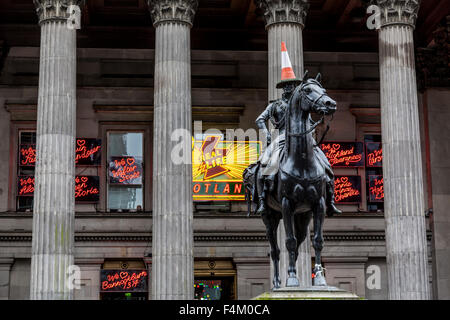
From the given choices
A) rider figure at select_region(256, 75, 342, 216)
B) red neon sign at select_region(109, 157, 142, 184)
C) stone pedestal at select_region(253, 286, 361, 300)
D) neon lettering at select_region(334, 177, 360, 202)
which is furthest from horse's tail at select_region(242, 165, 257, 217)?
neon lettering at select_region(334, 177, 360, 202)

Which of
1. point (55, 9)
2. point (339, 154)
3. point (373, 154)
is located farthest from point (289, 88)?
point (373, 154)

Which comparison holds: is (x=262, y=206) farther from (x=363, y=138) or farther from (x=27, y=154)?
(x=363, y=138)

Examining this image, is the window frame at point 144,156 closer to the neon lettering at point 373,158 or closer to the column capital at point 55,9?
the column capital at point 55,9

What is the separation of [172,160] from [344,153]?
1231cm

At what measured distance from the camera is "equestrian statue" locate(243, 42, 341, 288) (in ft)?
51.1

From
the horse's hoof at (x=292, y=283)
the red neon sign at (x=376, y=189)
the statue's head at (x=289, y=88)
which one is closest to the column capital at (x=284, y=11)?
the red neon sign at (x=376, y=189)

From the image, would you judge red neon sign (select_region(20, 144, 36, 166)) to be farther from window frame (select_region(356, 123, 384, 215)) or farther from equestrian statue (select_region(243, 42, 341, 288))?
equestrian statue (select_region(243, 42, 341, 288))

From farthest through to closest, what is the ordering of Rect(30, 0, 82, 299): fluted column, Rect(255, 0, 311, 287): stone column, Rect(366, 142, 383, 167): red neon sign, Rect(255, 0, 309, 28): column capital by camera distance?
Rect(366, 142, 383, 167): red neon sign < Rect(255, 0, 309, 28): column capital < Rect(255, 0, 311, 287): stone column < Rect(30, 0, 82, 299): fluted column

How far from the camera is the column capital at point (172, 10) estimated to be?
103ft

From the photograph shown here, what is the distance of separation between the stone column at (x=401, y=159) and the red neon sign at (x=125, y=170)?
12.2m

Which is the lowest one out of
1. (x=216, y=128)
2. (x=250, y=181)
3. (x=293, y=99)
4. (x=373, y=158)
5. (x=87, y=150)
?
(x=250, y=181)

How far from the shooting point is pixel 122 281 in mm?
37062

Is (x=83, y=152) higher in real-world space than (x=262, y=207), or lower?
higher
